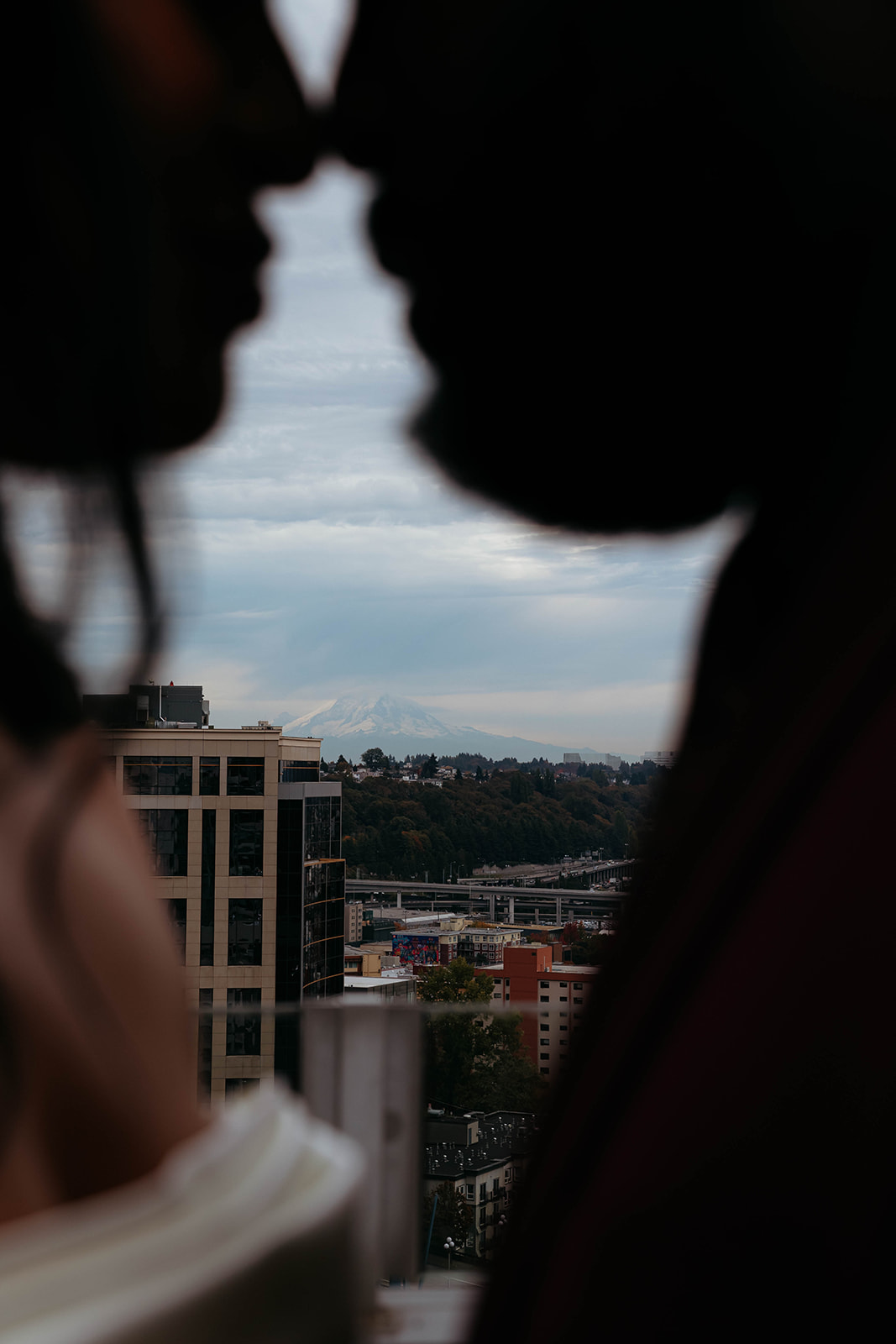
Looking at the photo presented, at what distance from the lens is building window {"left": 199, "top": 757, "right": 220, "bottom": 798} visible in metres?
4.45

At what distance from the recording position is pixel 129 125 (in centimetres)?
29

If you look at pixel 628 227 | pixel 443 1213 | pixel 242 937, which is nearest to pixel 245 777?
pixel 242 937

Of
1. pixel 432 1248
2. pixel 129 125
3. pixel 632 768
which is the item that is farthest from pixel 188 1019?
pixel 432 1248

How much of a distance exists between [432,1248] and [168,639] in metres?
1.88

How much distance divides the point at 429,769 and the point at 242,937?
15.8 ft

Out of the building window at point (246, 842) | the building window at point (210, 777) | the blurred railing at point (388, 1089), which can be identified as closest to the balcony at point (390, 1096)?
the blurred railing at point (388, 1089)

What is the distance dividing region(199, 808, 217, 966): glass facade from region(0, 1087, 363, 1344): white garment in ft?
14.5

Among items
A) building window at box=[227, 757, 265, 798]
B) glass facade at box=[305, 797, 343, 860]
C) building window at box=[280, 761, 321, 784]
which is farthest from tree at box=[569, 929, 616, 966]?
building window at box=[227, 757, 265, 798]

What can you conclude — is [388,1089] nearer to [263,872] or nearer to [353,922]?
[353,922]

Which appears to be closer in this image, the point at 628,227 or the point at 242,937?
the point at 628,227

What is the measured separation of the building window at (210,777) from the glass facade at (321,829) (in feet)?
1.74

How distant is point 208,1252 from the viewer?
8.5 inches

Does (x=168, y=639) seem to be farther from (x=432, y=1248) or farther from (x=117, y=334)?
(x=432, y=1248)

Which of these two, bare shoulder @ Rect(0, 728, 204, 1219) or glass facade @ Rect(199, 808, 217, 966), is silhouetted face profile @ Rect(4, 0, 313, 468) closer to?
bare shoulder @ Rect(0, 728, 204, 1219)
